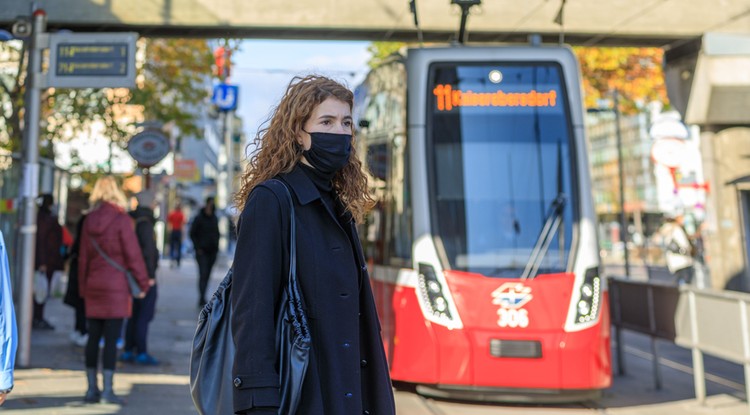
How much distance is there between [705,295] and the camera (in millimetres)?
8039

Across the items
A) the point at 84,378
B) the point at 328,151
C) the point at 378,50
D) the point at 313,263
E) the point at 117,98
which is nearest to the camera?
the point at 313,263

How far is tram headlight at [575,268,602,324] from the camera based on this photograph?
25.0 feet

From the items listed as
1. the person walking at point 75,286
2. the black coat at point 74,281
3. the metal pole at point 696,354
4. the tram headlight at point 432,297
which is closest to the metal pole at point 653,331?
the metal pole at point 696,354

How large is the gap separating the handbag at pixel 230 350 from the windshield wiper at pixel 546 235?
208 inches

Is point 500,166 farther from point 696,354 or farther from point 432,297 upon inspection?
point 696,354

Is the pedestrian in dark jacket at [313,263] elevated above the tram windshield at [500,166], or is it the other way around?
the tram windshield at [500,166]

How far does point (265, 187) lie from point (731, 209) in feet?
39.5

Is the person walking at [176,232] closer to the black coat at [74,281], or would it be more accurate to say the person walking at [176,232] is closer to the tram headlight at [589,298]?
the black coat at [74,281]

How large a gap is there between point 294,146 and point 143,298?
7.10 meters

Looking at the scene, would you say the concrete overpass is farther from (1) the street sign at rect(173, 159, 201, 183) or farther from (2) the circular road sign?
(1) the street sign at rect(173, 159, 201, 183)

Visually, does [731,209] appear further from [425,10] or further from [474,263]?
[474,263]

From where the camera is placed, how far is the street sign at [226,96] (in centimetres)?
3316

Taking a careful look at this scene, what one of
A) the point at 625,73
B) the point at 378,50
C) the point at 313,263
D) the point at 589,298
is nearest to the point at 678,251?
the point at 589,298

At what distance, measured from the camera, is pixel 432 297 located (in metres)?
7.73
